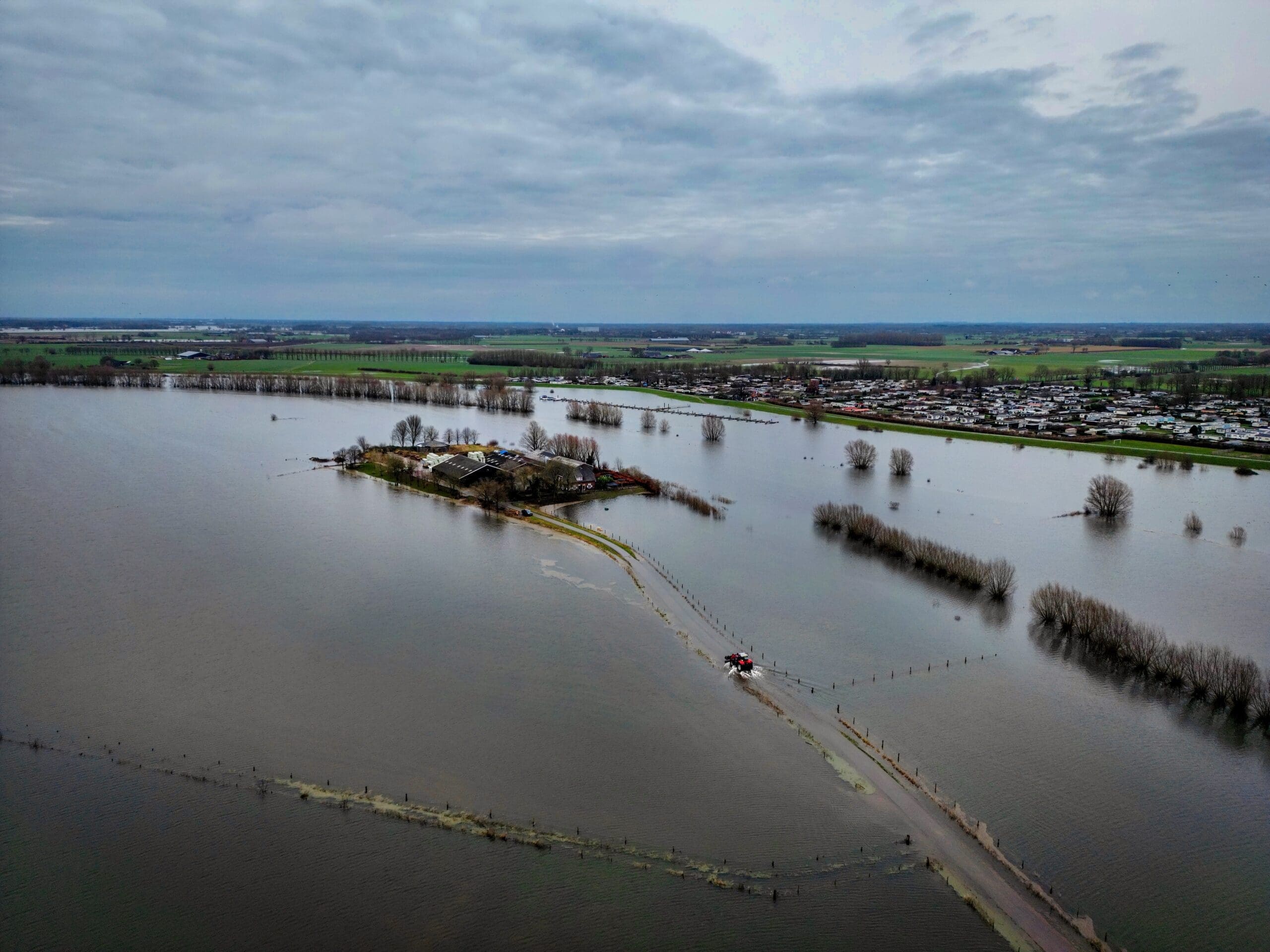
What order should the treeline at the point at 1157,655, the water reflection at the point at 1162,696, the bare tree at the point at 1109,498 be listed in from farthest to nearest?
the bare tree at the point at 1109,498 → the treeline at the point at 1157,655 → the water reflection at the point at 1162,696

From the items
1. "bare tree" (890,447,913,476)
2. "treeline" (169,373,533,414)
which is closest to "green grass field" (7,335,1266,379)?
"treeline" (169,373,533,414)


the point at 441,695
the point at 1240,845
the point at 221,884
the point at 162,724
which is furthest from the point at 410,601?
the point at 1240,845

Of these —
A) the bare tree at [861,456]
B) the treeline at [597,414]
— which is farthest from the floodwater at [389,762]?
the treeline at [597,414]

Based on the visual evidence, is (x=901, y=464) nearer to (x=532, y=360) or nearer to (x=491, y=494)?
(x=491, y=494)

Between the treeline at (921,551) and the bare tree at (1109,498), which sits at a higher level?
the bare tree at (1109,498)

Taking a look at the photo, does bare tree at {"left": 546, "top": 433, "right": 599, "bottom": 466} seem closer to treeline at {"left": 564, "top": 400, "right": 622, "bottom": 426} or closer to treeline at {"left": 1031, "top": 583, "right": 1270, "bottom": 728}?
treeline at {"left": 564, "top": 400, "right": 622, "bottom": 426}

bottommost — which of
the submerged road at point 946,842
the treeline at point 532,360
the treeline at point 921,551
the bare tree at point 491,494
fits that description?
the submerged road at point 946,842

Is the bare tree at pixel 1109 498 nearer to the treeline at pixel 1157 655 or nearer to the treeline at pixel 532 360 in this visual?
the treeline at pixel 1157 655
